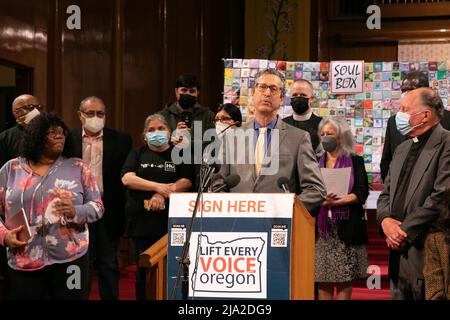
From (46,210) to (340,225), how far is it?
193 cm

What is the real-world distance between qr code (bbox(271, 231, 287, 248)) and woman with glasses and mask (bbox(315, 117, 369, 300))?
5.59 ft

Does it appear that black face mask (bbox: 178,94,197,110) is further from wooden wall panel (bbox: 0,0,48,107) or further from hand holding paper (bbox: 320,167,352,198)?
wooden wall panel (bbox: 0,0,48,107)

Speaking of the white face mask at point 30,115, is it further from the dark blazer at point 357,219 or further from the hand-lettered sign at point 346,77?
the hand-lettered sign at point 346,77

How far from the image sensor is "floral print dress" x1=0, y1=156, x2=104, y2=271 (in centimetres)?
459

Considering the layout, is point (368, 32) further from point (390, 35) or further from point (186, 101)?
point (186, 101)

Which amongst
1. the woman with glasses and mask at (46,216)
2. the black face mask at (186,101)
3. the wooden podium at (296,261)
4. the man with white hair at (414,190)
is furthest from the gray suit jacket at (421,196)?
the black face mask at (186,101)

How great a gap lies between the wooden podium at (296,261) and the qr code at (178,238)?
0.15 metres

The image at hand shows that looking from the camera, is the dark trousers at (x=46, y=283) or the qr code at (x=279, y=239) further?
the dark trousers at (x=46, y=283)

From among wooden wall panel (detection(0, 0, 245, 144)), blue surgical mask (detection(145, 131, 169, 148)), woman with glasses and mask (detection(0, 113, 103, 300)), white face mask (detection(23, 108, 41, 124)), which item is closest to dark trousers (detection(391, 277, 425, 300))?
woman with glasses and mask (detection(0, 113, 103, 300))

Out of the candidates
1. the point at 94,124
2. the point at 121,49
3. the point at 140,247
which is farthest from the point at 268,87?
the point at 121,49

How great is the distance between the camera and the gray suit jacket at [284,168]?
430 centimetres

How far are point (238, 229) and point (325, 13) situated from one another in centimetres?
746

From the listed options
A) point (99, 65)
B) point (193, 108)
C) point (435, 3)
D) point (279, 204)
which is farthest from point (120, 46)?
point (279, 204)
